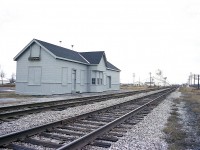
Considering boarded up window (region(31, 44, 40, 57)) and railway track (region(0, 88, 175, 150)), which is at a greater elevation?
boarded up window (region(31, 44, 40, 57))

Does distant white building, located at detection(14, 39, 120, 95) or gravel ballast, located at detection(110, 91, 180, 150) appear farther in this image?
distant white building, located at detection(14, 39, 120, 95)

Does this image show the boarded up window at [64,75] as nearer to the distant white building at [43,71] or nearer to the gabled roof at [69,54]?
the distant white building at [43,71]

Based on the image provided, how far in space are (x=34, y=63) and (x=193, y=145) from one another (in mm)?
21714

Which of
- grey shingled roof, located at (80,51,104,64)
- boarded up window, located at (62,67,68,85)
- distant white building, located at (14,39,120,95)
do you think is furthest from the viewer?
grey shingled roof, located at (80,51,104,64)

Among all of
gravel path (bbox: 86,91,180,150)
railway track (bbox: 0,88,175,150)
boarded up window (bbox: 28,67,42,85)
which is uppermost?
boarded up window (bbox: 28,67,42,85)

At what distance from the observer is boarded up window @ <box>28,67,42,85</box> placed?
24281 millimetres

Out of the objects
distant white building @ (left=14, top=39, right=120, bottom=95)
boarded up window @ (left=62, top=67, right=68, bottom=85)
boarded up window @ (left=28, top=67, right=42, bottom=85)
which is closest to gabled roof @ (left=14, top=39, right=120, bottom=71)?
distant white building @ (left=14, top=39, right=120, bottom=95)

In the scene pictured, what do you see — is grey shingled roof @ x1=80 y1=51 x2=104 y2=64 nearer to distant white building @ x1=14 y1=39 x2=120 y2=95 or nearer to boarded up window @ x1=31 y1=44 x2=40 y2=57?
distant white building @ x1=14 y1=39 x2=120 y2=95

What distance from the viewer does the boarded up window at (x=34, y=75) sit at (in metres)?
24.3

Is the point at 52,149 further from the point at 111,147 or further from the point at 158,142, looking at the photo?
the point at 158,142

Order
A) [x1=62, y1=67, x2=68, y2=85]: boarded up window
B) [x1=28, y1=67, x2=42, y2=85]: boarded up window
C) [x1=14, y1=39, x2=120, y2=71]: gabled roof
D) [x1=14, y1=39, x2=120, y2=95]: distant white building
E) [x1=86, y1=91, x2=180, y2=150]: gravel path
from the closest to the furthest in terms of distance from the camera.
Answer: [x1=86, y1=91, x2=180, y2=150]: gravel path < [x1=14, y1=39, x2=120, y2=95]: distant white building < [x1=28, y1=67, x2=42, y2=85]: boarded up window < [x1=14, y1=39, x2=120, y2=71]: gabled roof < [x1=62, y1=67, x2=68, y2=85]: boarded up window

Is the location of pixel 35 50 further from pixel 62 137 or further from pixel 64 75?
pixel 62 137

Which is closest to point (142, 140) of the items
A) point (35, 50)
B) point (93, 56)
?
point (35, 50)

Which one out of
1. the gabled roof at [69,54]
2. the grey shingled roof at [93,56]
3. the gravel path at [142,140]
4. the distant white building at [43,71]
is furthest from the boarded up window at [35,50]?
the gravel path at [142,140]
